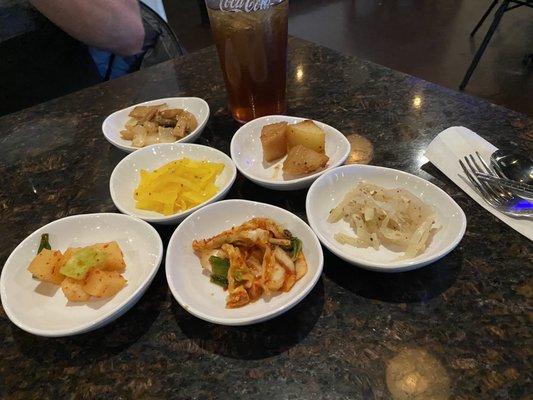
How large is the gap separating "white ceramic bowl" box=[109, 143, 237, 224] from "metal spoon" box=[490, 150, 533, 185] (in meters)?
0.73

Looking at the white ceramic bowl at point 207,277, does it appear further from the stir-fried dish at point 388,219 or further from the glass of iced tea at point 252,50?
the glass of iced tea at point 252,50

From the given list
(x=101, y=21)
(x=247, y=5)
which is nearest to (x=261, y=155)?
(x=247, y=5)

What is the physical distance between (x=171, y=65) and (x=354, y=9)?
411 cm

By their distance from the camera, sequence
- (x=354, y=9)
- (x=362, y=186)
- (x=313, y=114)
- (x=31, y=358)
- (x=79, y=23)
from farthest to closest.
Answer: (x=354, y=9), (x=79, y=23), (x=313, y=114), (x=362, y=186), (x=31, y=358)

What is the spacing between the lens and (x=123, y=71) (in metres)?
2.17

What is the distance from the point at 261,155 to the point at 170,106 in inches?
18.6

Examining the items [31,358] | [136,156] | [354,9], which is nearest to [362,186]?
[136,156]

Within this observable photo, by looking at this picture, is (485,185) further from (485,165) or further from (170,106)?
(170,106)

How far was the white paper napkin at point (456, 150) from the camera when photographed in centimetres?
114

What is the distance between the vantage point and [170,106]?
1529 millimetres

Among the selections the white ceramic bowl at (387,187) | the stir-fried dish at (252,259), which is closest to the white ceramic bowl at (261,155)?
the white ceramic bowl at (387,187)

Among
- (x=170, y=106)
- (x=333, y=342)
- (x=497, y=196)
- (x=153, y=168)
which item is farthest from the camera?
(x=170, y=106)

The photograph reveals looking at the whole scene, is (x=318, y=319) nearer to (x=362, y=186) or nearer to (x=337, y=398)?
(x=337, y=398)

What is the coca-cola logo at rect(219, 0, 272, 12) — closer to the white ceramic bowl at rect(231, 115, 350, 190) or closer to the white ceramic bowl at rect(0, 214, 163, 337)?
the white ceramic bowl at rect(231, 115, 350, 190)
